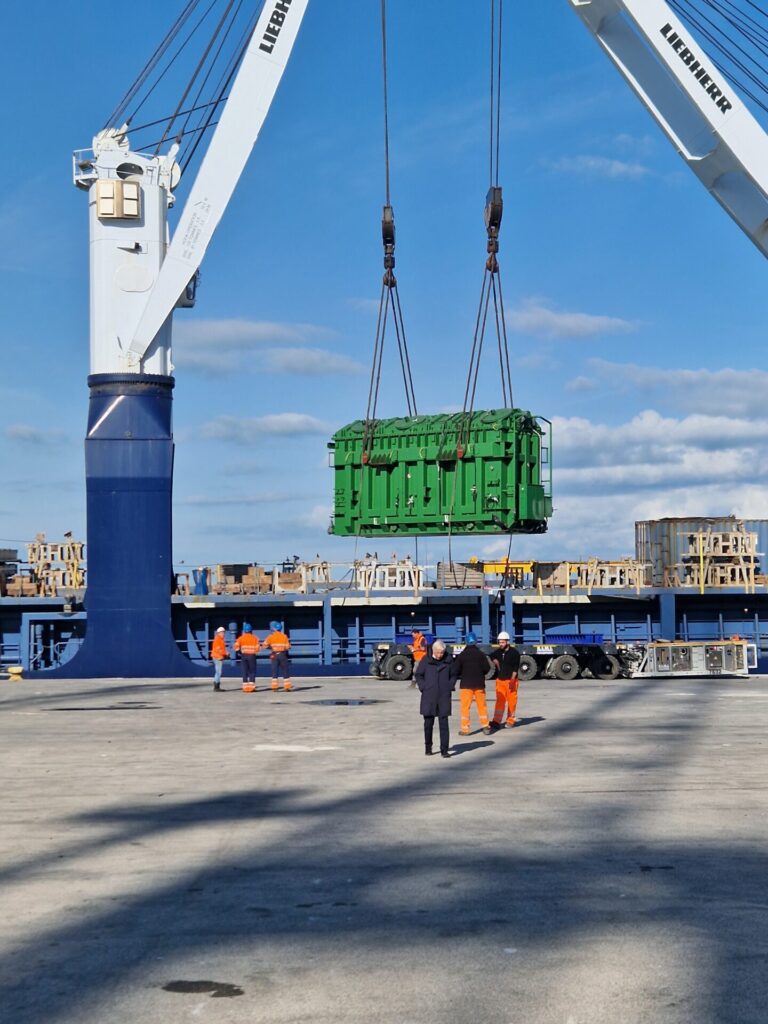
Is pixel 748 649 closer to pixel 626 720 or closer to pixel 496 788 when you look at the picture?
pixel 626 720

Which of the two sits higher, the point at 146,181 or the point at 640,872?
the point at 146,181

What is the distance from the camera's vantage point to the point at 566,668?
119 feet

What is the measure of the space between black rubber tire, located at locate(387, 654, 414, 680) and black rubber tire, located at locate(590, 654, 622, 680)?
18.3ft

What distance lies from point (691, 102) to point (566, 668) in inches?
644

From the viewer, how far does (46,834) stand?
476 inches

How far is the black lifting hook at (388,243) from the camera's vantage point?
127ft

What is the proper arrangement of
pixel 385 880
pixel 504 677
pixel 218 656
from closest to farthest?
pixel 385 880, pixel 504 677, pixel 218 656

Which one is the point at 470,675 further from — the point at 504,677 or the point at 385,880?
the point at 385,880

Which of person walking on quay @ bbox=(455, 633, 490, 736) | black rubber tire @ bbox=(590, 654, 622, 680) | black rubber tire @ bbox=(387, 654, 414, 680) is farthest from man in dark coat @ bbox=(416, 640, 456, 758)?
black rubber tire @ bbox=(590, 654, 622, 680)

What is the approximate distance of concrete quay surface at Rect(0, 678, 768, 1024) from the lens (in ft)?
22.9

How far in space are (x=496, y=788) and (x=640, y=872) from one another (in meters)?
4.74

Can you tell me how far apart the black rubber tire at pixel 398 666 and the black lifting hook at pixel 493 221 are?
40.5ft

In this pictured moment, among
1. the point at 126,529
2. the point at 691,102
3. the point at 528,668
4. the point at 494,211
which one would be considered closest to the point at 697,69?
the point at 691,102

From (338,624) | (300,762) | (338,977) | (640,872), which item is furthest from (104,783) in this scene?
(338,624)
